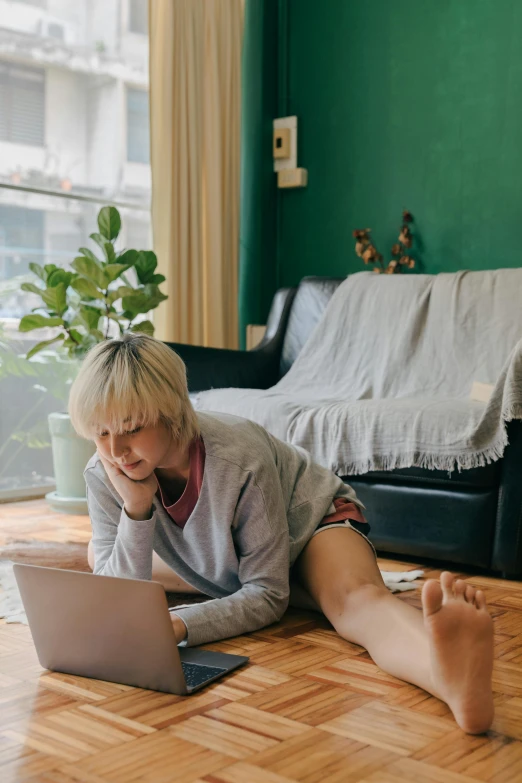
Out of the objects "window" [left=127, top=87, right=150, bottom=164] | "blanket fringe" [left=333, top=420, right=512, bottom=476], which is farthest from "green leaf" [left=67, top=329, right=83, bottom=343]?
"blanket fringe" [left=333, top=420, right=512, bottom=476]

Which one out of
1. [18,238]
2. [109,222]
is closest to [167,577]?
[109,222]

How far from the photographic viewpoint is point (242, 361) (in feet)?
10.9

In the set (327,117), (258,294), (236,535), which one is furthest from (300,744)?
(327,117)

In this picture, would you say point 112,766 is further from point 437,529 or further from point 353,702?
point 437,529

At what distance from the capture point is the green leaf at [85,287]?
125 inches

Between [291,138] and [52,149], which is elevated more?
[291,138]

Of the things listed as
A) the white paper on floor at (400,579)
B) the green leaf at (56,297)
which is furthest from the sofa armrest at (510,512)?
the green leaf at (56,297)

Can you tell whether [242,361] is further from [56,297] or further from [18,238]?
[18,238]

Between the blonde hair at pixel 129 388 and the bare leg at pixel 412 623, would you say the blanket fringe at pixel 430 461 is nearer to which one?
the bare leg at pixel 412 623

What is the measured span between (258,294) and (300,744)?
3.08 metres

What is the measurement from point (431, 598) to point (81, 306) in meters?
2.32

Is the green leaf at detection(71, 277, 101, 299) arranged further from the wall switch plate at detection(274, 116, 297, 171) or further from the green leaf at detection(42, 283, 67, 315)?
the wall switch plate at detection(274, 116, 297, 171)

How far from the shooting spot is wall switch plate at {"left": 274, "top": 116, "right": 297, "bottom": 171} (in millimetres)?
4168

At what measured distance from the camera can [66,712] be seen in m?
1.36
